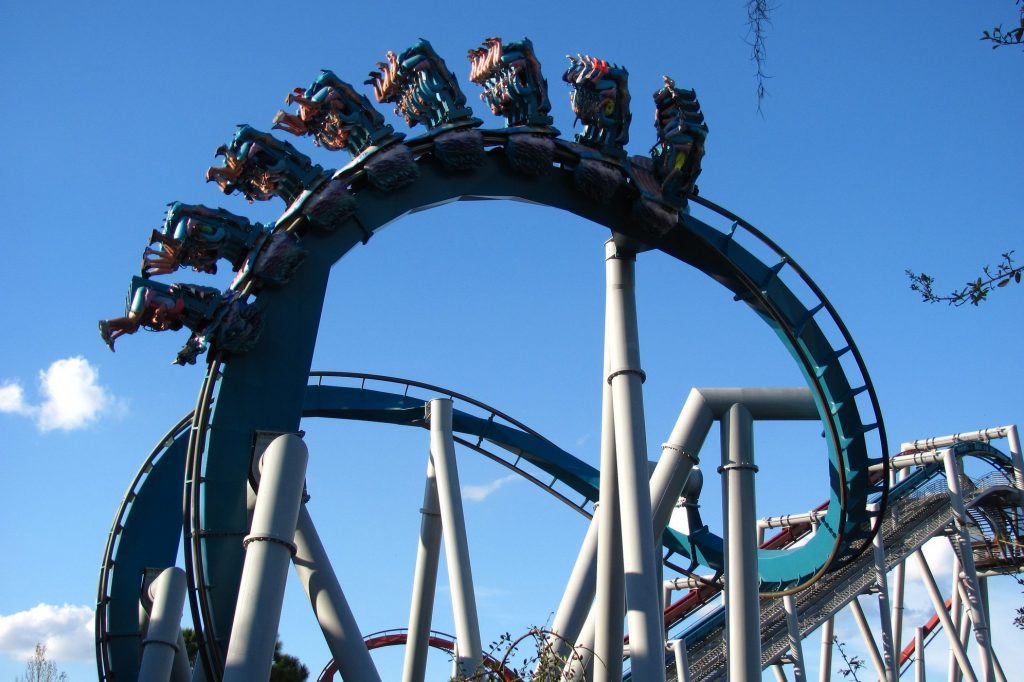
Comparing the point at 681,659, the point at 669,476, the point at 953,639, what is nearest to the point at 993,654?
the point at 953,639

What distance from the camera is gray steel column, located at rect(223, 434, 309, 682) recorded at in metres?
6.76

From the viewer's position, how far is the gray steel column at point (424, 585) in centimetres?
1106

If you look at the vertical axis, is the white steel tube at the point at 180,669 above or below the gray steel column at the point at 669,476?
below

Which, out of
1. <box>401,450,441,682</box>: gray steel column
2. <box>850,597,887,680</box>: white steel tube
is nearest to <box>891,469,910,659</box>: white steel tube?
<box>850,597,887,680</box>: white steel tube

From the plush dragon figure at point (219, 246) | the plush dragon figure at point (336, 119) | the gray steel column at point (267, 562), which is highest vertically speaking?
the plush dragon figure at point (336, 119)

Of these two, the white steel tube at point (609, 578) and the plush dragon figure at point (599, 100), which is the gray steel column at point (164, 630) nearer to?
the white steel tube at point (609, 578)

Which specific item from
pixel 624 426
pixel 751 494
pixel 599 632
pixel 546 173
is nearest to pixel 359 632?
pixel 599 632

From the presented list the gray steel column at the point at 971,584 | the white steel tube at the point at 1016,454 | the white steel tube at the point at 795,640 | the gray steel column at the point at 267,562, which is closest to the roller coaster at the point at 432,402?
the gray steel column at the point at 267,562

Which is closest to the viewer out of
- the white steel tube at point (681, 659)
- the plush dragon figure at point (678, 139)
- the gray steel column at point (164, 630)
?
the gray steel column at point (164, 630)

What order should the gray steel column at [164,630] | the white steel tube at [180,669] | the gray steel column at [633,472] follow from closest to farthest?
the gray steel column at [633,472] → the gray steel column at [164,630] → the white steel tube at [180,669]

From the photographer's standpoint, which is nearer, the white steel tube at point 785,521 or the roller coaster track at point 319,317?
the roller coaster track at point 319,317

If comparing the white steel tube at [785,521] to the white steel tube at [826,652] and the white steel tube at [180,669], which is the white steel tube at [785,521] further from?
the white steel tube at [180,669]

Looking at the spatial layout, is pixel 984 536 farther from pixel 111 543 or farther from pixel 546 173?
pixel 111 543

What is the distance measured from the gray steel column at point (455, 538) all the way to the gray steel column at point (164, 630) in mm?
2395
